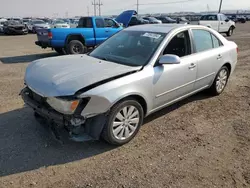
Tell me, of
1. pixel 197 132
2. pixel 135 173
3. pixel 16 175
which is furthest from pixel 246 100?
pixel 16 175

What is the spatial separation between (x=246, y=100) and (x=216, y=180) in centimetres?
300

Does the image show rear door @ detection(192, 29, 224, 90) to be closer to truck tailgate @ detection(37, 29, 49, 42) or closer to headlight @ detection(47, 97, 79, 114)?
headlight @ detection(47, 97, 79, 114)

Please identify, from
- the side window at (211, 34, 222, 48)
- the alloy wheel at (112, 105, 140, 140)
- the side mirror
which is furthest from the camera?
the side window at (211, 34, 222, 48)

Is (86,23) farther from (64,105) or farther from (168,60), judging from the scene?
(64,105)

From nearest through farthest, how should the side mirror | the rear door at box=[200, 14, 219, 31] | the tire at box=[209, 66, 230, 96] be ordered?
1. the side mirror
2. the tire at box=[209, 66, 230, 96]
3. the rear door at box=[200, 14, 219, 31]

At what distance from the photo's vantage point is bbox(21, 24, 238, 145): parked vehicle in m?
2.81

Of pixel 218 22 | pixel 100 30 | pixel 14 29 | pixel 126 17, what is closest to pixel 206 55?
pixel 100 30

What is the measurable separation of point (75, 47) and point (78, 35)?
21.8 inches

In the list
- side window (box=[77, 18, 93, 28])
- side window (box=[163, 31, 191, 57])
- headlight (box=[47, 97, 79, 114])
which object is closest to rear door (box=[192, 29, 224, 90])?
side window (box=[163, 31, 191, 57])

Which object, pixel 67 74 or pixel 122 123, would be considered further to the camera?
pixel 122 123

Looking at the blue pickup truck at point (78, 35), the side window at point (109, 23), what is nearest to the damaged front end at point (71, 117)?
the blue pickup truck at point (78, 35)

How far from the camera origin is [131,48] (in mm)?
3824

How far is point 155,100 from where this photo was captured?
3.55 metres

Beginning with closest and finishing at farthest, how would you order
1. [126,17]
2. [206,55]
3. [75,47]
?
[206,55]
[75,47]
[126,17]
